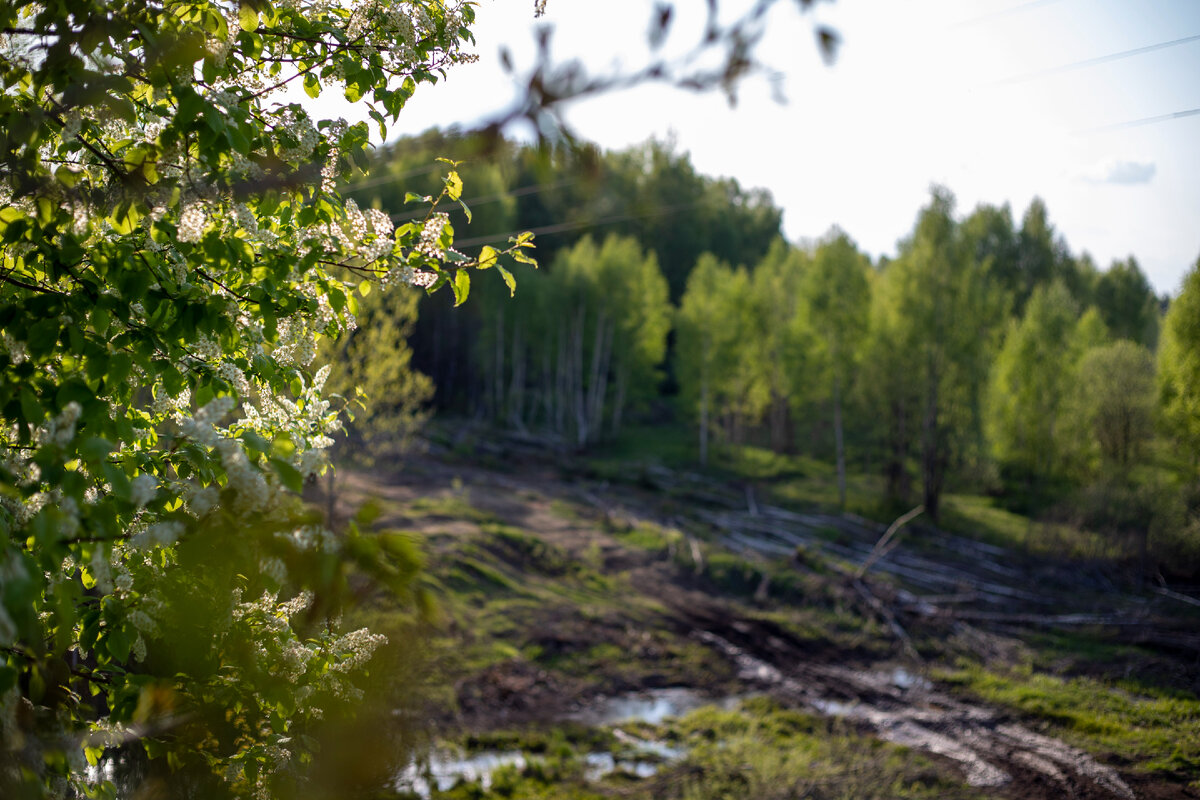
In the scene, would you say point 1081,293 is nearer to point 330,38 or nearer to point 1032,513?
point 1032,513

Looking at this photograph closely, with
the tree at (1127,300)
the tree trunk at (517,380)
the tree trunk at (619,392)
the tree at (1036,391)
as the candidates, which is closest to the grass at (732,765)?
the tree at (1036,391)

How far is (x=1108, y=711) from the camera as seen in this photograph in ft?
27.4

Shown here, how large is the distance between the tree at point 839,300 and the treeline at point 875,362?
0.18 ft

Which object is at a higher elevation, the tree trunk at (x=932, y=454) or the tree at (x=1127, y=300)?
the tree at (x=1127, y=300)

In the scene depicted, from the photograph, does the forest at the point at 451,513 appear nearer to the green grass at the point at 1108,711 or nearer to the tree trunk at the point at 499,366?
the green grass at the point at 1108,711

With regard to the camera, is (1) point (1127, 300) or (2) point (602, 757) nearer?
(2) point (602, 757)

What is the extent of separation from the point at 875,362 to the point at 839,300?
8.49 feet

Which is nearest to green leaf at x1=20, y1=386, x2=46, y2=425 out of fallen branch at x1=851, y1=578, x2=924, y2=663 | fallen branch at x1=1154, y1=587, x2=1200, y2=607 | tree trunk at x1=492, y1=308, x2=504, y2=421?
fallen branch at x1=851, y1=578, x2=924, y2=663

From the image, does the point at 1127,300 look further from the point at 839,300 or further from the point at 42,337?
the point at 42,337

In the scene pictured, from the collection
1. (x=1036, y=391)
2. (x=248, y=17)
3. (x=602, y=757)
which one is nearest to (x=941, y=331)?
(x=1036, y=391)

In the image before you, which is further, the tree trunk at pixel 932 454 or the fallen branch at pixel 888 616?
the tree trunk at pixel 932 454

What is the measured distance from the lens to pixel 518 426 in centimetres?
3859

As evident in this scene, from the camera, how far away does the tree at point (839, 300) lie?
24469 millimetres

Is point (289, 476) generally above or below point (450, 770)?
above
